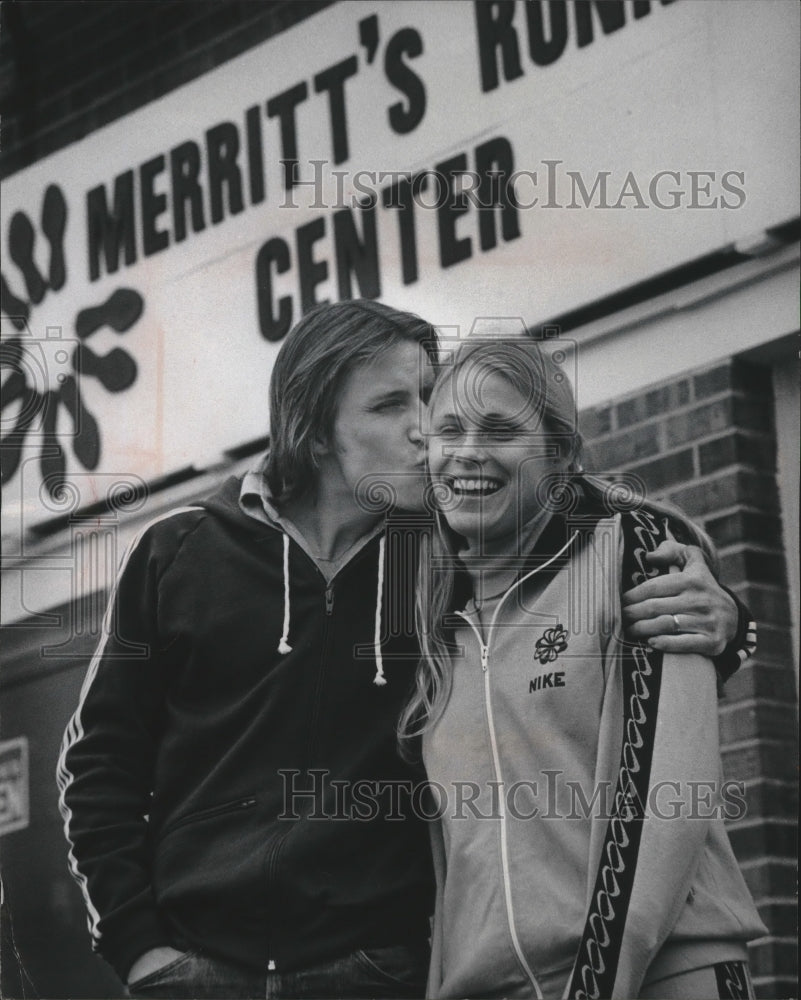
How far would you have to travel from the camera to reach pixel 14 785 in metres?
4.13

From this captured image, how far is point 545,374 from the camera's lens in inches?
146

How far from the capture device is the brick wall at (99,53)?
4512 mm

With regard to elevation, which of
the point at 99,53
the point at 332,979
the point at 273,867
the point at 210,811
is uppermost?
the point at 99,53

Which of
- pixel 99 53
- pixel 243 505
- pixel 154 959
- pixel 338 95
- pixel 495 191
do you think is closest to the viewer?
pixel 154 959

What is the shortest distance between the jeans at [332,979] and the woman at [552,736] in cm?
5

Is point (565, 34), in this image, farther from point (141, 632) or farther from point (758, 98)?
point (141, 632)

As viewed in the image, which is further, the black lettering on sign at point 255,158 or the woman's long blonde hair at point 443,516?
the black lettering on sign at point 255,158

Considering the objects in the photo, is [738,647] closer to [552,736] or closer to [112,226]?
[552,736]

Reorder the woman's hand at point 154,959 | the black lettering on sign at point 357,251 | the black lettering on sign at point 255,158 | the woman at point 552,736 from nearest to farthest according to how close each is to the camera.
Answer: the woman at point 552,736, the woman's hand at point 154,959, the black lettering on sign at point 357,251, the black lettering on sign at point 255,158

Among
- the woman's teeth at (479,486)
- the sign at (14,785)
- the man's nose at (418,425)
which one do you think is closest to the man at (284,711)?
the man's nose at (418,425)

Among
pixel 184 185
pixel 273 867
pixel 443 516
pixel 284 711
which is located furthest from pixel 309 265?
pixel 273 867

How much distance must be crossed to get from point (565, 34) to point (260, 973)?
2.16m

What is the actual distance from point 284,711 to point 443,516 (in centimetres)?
51

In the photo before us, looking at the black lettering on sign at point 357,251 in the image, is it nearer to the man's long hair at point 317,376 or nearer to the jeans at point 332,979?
the man's long hair at point 317,376
